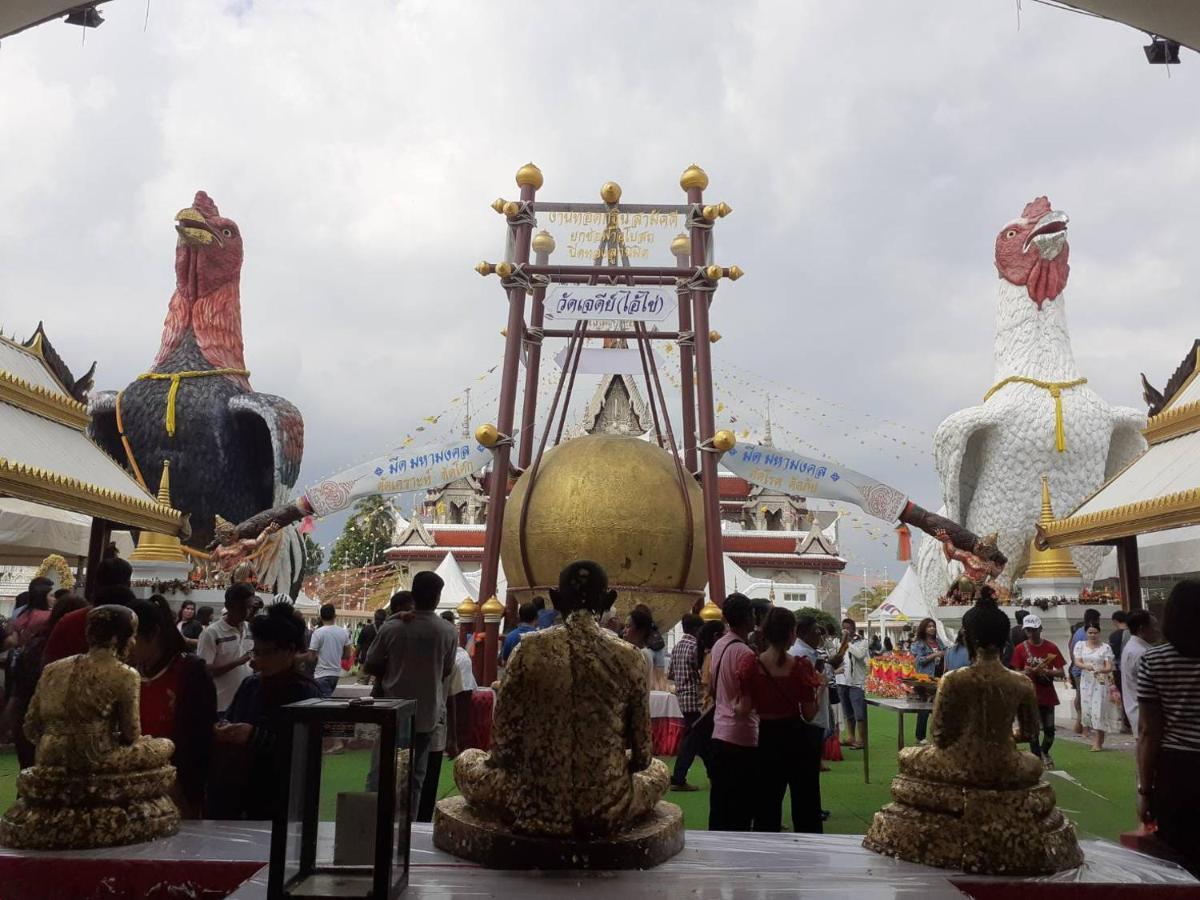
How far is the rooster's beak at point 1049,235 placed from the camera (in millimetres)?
18438

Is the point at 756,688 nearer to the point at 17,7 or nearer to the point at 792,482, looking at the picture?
the point at 17,7

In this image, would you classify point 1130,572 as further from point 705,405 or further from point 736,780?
point 736,780

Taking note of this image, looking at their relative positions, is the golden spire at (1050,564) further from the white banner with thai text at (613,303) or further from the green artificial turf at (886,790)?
the white banner with thai text at (613,303)

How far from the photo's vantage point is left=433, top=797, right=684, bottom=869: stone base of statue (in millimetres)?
3180

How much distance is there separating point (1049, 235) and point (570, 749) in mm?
18502

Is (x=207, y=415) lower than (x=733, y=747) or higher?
higher

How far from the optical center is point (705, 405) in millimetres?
10742

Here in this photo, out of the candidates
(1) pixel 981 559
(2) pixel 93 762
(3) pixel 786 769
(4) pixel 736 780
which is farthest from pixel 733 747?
(1) pixel 981 559

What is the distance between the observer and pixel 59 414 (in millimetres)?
9883

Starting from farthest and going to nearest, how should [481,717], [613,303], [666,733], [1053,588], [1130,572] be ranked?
[1053,588], [1130,572], [613,303], [666,733], [481,717]

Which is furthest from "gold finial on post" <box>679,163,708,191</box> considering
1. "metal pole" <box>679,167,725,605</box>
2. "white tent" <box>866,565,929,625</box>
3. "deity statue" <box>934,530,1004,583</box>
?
"white tent" <box>866,565,929,625</box>

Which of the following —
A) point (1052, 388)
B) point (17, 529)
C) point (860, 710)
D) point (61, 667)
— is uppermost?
point (1052, 388)

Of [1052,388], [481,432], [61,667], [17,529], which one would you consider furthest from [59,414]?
[1052,388]

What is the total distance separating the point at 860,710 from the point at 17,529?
34.6 ft
